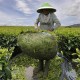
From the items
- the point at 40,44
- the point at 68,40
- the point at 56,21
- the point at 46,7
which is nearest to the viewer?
the point at 40,44

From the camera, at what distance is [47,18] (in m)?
9.89

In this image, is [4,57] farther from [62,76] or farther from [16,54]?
[16,54]

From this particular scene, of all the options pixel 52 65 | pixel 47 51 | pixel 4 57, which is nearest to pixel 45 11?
pixel 52 65

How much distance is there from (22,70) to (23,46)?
1.79 meters

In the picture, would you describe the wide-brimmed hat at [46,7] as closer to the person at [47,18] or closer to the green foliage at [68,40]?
the person at [47,18]

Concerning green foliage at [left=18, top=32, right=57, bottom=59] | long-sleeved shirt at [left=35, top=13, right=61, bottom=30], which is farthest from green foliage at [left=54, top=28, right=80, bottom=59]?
green foliage at [left=18, top=32, right=57, bottom=59]

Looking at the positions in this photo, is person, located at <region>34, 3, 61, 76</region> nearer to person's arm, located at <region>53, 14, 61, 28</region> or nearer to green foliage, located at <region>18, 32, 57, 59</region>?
person's arm, located at <region>53, 14, 61, 28</region>

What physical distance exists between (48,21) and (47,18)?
0.14m

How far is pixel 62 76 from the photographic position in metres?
7.71

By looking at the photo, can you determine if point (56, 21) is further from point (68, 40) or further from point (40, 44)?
point (40, 44)

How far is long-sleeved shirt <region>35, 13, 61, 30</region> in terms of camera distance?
994cm

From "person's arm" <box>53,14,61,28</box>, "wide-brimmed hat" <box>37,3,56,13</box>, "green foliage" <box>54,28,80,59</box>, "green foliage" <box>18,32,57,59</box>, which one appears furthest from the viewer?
"green foliage" <box>54,28,80,59</box>

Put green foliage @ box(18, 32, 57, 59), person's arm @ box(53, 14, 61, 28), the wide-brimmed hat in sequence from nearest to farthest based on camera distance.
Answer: green foliage @ box(18, 32, 57, 59) < the wide-brimmed hat < person's arm @ box(53, 14, 61, 28)

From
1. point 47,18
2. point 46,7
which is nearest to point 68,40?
point 47,18
